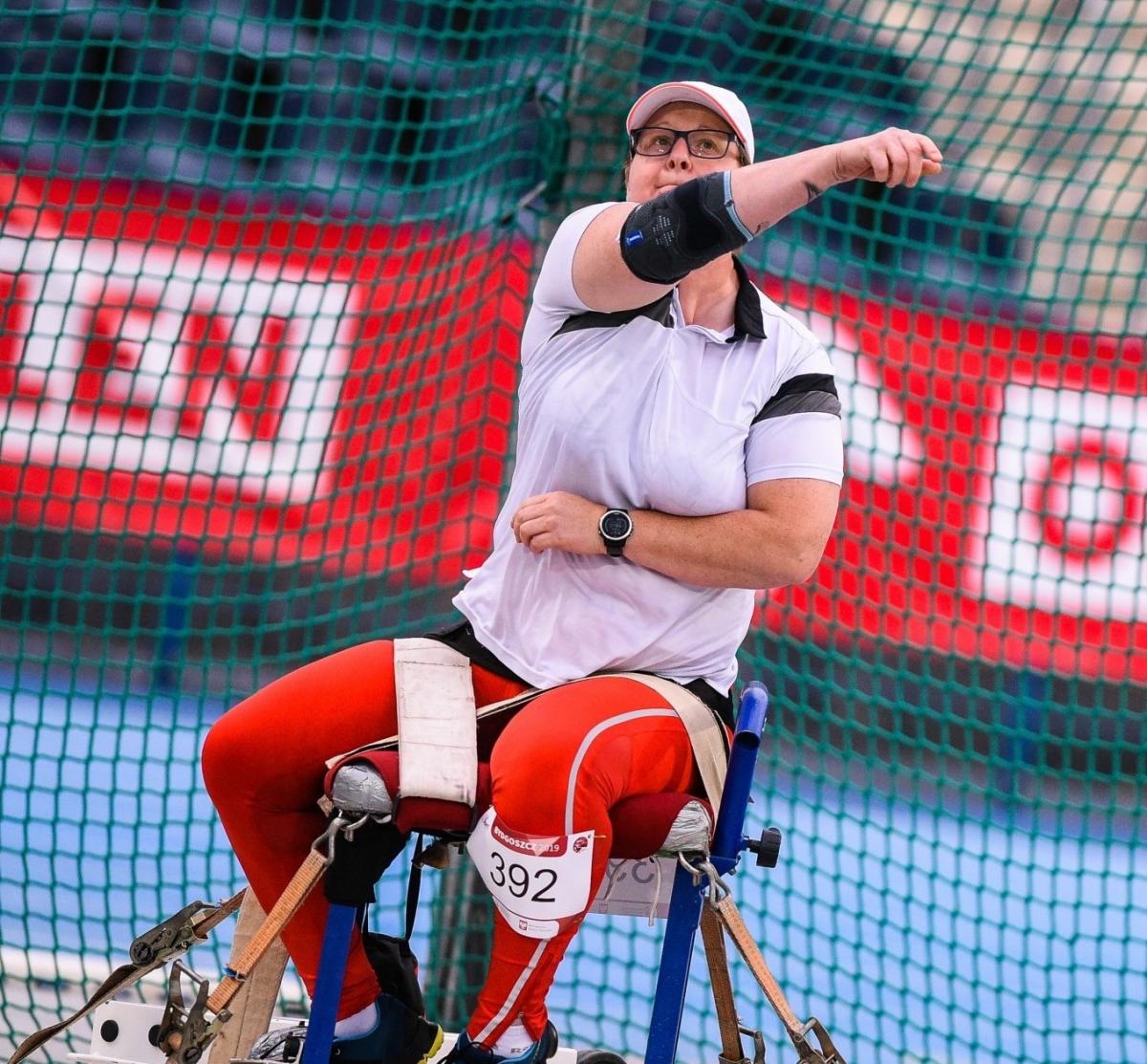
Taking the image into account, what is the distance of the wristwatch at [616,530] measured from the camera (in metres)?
2.07

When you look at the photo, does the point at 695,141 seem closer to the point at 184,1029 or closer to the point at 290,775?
the point at 290,775

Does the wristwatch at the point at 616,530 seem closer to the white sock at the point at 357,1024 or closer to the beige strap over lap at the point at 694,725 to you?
the beige strap over lap at the point at 694,725

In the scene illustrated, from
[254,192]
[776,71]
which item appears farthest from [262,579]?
[776,71]

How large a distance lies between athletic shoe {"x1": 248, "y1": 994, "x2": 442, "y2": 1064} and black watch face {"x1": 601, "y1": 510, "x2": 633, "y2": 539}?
2.36 feet

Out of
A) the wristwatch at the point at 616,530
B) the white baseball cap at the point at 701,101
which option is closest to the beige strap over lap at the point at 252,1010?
the wristwatch at the point at 616,530

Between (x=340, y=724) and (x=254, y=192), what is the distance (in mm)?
2448

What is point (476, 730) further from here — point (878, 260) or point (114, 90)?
point (114, 90)

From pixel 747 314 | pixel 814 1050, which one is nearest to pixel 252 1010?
pixel 814 1050

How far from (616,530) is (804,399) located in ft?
1.16

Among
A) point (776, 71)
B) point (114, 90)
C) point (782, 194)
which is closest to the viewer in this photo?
point (782, 194)

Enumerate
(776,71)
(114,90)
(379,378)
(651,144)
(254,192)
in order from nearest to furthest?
(651,144) < (776,71) < (254,192) < (379,378) < (114,90)

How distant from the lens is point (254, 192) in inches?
162

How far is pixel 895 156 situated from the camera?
5.81ft

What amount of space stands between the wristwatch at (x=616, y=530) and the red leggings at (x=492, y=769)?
7.3 inches
